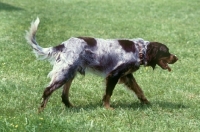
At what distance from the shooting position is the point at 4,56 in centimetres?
1098

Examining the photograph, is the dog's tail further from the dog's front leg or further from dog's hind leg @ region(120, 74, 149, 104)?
dog's hind leg @ region(120, 74, 149, 104)

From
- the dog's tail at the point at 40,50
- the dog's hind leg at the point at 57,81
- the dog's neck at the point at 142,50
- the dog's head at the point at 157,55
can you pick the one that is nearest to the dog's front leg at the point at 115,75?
the dog's neck at the point at 142,50

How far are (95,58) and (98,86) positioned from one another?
1.72m

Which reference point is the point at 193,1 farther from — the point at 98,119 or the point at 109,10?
the point at 98,119

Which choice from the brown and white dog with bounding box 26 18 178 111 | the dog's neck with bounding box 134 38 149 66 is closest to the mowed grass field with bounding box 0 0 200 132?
the brown and white dog with bounding box 26 18 178 111

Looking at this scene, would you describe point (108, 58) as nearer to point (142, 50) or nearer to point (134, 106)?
point (142, 50)

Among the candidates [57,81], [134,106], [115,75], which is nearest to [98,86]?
[134,106]

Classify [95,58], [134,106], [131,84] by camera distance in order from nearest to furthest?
[95,58], [134,106], [131,84]

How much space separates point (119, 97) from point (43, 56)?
1643mm

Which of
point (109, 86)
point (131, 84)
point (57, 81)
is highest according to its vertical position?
point (57, 81)

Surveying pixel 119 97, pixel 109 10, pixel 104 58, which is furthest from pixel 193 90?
pixel 109 10

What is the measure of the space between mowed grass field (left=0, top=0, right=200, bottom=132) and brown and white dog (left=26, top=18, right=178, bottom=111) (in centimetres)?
42

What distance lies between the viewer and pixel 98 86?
8883 millimetres

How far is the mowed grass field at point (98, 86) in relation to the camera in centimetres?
620
